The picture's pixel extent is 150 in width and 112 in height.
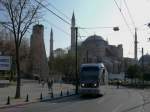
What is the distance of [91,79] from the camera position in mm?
42625

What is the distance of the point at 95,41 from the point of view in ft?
564

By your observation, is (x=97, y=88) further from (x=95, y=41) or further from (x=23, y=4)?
(x=95, y=41)

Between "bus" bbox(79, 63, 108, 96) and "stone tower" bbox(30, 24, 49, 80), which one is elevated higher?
"stone tower" bbox(30, 24, 49, 80)

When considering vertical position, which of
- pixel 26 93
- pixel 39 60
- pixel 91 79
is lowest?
pixel 26 93

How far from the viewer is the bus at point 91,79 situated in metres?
42.2

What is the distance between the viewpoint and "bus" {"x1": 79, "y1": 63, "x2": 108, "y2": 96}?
42.2m

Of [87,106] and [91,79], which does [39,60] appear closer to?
[91,79]

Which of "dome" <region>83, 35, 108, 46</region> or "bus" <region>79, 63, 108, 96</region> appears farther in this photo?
"dome" <region>83, 35, 108, 46</region>

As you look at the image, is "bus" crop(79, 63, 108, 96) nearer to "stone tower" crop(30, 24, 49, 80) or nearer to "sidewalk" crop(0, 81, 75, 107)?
"sidewalk" crop(0, 81, 75, 107)

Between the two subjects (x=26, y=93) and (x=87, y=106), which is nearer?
(x=87, y=106)

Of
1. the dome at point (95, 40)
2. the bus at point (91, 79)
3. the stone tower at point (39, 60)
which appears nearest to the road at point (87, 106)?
the bus at point (91, 79)

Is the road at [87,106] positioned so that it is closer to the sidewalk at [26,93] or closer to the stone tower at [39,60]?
the sidewalk at [26,93]

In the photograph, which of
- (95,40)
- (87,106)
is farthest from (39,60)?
(87,106)

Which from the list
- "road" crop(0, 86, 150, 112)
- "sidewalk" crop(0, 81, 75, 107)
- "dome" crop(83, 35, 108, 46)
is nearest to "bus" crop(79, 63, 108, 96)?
"sidewalk" crop(0, 81, 75, 107)
